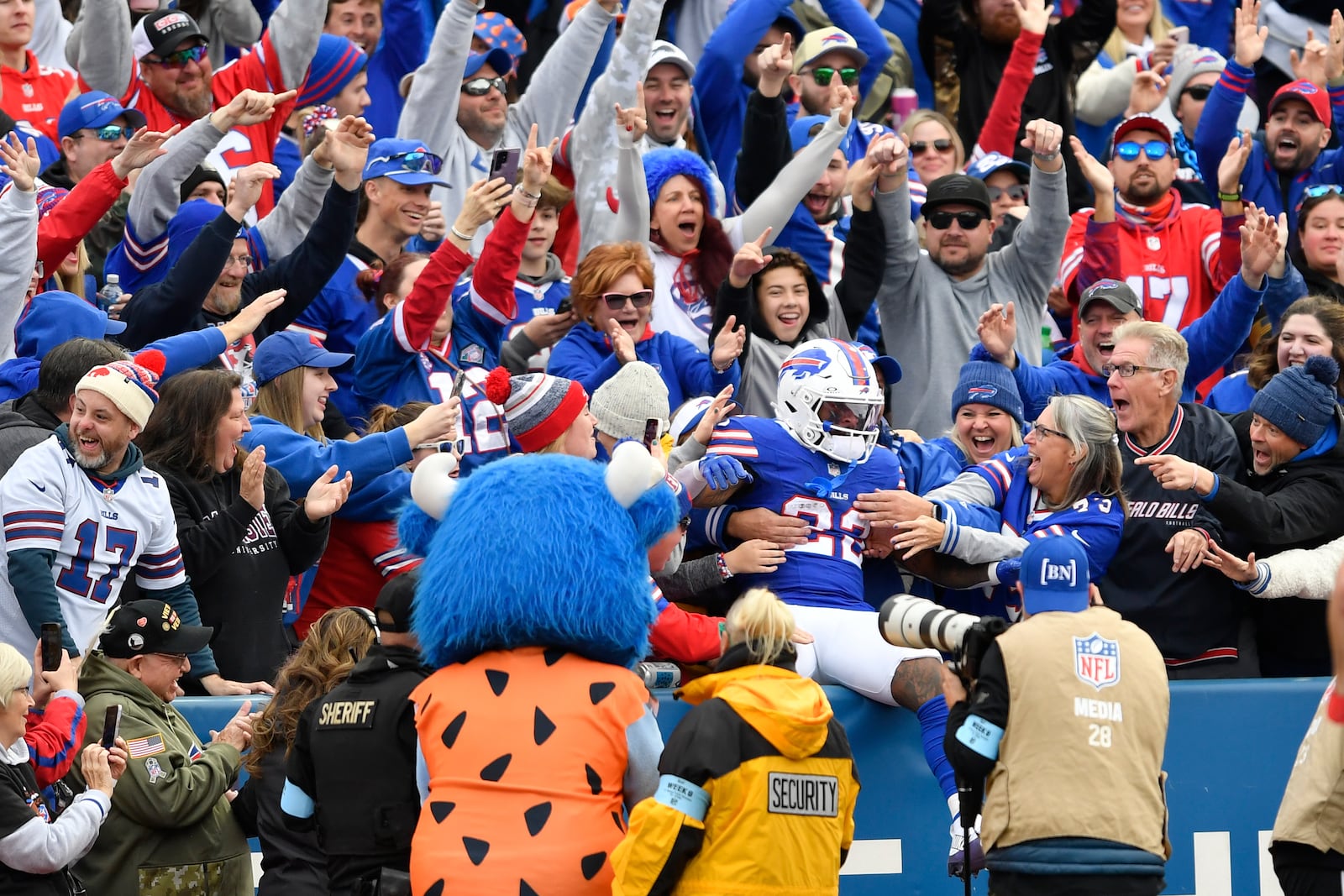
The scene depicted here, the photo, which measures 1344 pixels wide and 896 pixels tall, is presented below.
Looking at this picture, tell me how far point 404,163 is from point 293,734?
4085mm

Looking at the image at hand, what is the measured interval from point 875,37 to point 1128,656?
751 centimetres

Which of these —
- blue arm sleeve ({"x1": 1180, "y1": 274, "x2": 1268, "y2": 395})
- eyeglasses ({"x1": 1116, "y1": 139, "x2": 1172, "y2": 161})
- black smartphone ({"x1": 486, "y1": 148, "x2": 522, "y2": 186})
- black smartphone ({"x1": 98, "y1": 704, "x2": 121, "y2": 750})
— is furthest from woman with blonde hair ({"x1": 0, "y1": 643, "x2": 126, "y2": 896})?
eyeglasses ({"x1": 1116, "y1": 139, "x2": 1172, "y2": 161})

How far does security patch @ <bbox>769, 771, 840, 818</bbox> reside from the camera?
5.12 m

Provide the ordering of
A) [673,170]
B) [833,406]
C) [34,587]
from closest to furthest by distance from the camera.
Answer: [34,587] < [833,406] < [673,170]

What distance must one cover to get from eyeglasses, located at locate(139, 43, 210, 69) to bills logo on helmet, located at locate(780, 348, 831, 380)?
179 inches

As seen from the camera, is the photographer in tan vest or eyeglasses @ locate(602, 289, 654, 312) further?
eyeglasses @ locate(602, 289, 654, 312)

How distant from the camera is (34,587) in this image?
6.19m

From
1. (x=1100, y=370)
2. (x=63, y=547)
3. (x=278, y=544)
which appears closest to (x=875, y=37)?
(x=1100, y=370)

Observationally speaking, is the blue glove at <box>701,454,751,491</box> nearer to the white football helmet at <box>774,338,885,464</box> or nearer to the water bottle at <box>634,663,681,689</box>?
the white football helmet at <box>774,338,885,464</box>

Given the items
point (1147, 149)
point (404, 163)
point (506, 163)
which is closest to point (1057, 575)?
point (506, 163)

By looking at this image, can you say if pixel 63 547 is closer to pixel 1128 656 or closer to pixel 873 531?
pixel 873 531

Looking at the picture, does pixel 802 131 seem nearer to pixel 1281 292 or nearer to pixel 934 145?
pixel 934 145

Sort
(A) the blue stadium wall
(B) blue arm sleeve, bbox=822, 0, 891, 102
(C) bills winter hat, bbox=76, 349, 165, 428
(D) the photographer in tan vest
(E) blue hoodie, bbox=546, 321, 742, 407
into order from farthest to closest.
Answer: (B) blue arm sleeve, bbox=822, 0, 891, 102 < (E) blue hoodie, bbox=546, 321, 742, 407 < (A) the blue stadium wall < (C) bills winter hat, bbox=76, 349, 165, 428 < (D) the photographer in tan vest

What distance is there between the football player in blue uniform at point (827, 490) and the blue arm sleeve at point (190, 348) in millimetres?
2120
